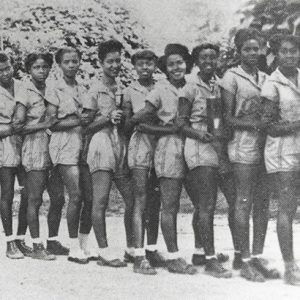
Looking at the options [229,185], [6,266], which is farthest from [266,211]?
[6,266]

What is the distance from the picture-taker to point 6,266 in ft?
15.5

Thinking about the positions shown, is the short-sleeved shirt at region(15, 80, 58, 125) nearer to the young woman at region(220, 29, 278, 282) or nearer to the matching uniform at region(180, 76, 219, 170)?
the matching uniform at region(180, 76, 219, 170)

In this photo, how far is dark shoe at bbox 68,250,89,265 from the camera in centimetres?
476

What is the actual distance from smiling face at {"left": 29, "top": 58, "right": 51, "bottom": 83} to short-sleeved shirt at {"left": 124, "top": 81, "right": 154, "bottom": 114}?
83 cm

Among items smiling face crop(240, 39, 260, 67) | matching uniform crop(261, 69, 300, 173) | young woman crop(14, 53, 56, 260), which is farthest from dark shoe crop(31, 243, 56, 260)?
smiling face crop(240, 39, 260, 67)

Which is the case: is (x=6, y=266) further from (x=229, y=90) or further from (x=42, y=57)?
(x=229, y=90)

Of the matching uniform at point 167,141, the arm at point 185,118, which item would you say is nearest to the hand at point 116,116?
the matching uniform at point 167,141

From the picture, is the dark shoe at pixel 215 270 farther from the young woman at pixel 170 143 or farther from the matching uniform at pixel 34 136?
the matching uniform at pixel 34 136

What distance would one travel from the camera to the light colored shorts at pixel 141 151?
14.8 ft

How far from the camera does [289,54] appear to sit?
4.01m

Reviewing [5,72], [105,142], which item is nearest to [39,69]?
[5,72]

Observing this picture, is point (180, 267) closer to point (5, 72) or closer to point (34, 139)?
point (34, 139)

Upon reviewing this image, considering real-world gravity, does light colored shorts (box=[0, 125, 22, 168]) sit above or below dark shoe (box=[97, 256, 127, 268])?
above

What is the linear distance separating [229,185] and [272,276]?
76cm
